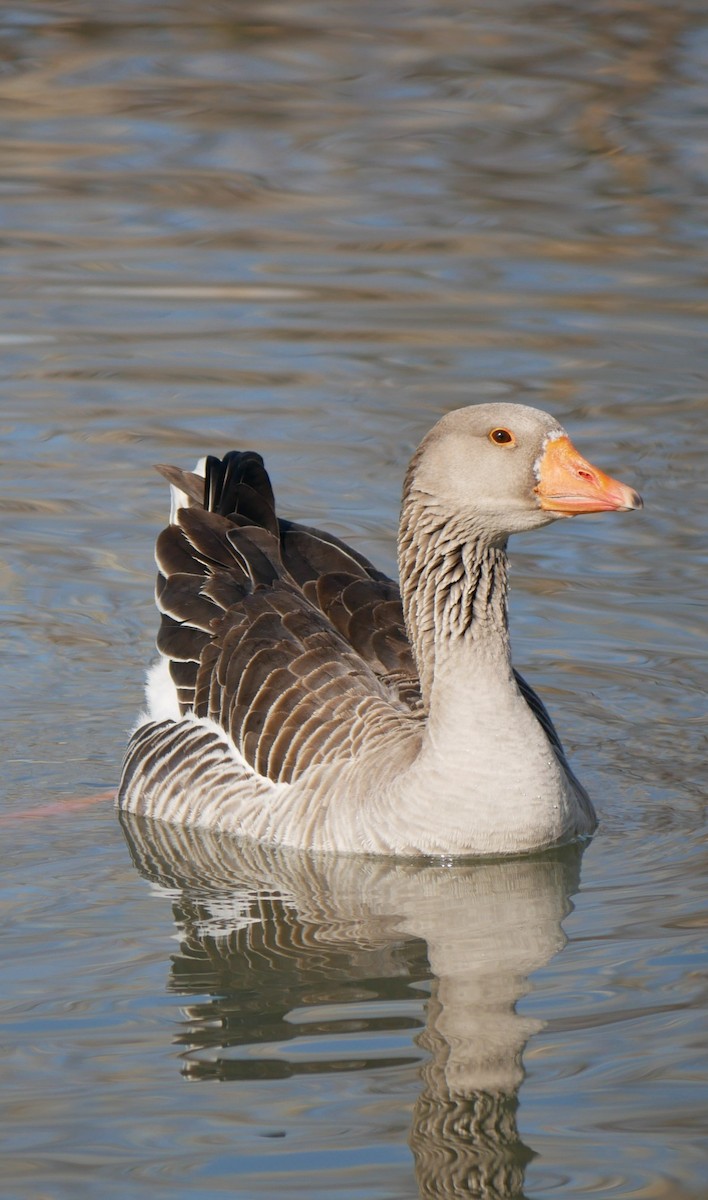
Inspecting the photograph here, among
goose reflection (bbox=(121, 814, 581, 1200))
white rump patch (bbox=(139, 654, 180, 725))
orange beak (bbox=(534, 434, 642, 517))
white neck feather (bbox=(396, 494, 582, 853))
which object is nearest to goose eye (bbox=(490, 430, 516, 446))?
orange beak (bbox=(534, 434, 642, 517))

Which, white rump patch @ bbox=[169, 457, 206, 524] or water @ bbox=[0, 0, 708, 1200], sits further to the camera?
white rump patch @ bbox=[169, 457, 206, 524]

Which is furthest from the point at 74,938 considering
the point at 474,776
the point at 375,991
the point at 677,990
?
the point at 677,990

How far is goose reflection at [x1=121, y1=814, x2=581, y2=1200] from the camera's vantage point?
649 centimetres

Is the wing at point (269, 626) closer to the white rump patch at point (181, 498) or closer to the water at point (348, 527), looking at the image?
the white rump patch at point (181, 498)

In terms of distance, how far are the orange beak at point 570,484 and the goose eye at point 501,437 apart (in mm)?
160

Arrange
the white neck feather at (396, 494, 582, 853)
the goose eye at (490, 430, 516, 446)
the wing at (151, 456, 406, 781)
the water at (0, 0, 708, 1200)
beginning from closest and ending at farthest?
the water at (0, 0, 708, 1200) < the goose eye at (490, 430, 516, 446) < the white neck feather at (396, 494, 582, 853) < the wing at (151, 456, 406, 781)

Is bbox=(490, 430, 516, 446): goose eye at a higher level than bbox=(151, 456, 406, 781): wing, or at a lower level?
higher

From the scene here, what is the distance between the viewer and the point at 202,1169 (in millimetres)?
6062

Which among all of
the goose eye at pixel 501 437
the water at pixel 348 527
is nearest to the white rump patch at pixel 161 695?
the water at pixel 348 527

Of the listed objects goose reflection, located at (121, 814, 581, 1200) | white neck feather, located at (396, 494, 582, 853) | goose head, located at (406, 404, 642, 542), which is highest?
goose head, located at (406, 404, 642, 542)

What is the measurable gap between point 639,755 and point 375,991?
2.95 meters

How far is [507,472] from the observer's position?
811cm

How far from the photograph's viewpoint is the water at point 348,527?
6465mm

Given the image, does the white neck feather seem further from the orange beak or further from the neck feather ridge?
the orange beak
